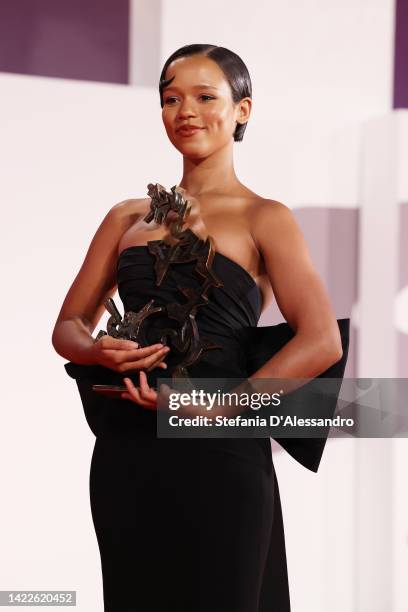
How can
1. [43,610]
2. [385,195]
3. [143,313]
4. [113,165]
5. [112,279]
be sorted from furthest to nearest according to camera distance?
1. [385,195]
2. [113,165]
3. [43,610]
4. [112,279]
5. [143,313]

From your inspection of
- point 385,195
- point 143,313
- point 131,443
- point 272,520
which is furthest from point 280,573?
point 385,195

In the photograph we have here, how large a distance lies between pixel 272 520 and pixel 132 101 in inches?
57.6

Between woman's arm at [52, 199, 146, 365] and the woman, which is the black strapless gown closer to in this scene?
the woman

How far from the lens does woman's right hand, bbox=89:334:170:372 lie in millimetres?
1368

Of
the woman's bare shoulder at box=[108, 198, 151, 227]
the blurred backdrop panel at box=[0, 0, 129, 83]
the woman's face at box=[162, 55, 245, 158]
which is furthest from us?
the blurred backdrop panel at box=[0, 0, 129, 83]

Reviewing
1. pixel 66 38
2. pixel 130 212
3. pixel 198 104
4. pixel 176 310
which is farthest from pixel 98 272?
pixel 66 38

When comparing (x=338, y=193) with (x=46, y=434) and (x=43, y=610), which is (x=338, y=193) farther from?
(x=43, y=610)

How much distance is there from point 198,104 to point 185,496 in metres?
0.59

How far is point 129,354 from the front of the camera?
1.37m

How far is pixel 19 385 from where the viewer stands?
2.52 meters

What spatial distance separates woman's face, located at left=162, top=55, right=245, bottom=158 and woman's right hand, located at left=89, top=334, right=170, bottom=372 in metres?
0.33

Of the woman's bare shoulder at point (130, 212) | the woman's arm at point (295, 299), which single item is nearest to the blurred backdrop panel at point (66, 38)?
the woman's bare shoulder at point (130, 212)

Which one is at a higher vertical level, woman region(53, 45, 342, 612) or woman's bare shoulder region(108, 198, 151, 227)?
woman's bare shoulder region(108, 198, 151, 227)

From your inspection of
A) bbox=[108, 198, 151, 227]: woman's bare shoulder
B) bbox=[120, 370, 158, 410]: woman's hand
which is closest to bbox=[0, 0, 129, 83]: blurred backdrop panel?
→ bbox=[108, 198, 151, 227]: woman's bare shoulder
